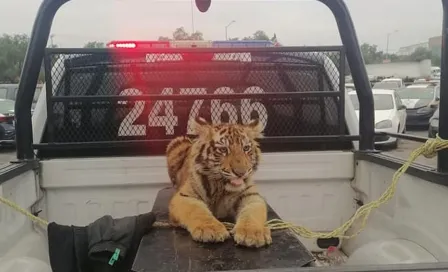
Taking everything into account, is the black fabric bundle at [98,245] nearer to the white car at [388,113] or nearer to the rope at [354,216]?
the rope at [354,216]

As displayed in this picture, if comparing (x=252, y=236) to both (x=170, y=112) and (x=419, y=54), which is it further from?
(x=419, y=54)

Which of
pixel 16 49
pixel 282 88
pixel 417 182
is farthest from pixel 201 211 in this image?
pixel 16 49

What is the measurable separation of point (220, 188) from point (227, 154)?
0.23 m

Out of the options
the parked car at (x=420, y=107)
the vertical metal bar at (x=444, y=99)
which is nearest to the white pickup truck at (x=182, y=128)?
the vertical metal bar at (x=444, y=99)

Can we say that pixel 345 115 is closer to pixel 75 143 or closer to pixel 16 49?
pixel 75 143

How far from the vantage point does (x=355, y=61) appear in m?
3.79

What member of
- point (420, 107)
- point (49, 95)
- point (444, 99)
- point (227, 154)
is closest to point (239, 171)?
point (227, 154)

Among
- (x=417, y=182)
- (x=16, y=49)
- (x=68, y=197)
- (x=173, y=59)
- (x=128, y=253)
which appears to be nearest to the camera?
(x=128, y=253)

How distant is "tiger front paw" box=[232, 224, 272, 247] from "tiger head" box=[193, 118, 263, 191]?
27 centimetres

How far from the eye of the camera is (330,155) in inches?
140

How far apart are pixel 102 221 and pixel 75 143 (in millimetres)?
1163

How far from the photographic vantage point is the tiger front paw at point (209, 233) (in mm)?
2250

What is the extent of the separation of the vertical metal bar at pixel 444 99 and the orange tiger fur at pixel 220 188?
878 millimetres

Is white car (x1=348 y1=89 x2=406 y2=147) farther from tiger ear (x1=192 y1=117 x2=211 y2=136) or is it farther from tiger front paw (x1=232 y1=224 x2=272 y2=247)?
tiger front paw (x1=232 y1=224 x2=272 y2=247)
